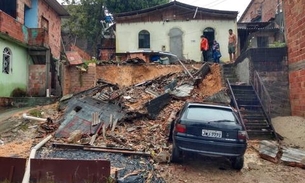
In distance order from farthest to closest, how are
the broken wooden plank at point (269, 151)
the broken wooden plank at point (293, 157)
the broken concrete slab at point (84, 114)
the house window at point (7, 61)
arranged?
the house window at point (7, 61) → the broken concrete slab at point (84, 114) → the broken wooden plank at point (269, 151) → the broken wooden plank at point (293, 157)

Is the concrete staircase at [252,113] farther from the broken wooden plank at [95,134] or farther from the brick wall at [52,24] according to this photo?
the brick wall at [52,24]

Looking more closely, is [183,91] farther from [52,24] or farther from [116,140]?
[52,24]

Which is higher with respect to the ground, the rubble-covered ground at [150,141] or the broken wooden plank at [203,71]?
the broken wooden plank at [203,71]

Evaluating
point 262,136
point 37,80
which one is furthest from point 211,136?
point 37,80

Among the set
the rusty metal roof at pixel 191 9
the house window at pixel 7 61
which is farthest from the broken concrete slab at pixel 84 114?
the rusty metal roof at pixel 191 9

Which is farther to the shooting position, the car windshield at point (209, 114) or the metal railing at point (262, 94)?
the metal railing at point (262, 94)

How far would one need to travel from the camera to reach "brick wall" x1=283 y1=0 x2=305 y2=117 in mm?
10680

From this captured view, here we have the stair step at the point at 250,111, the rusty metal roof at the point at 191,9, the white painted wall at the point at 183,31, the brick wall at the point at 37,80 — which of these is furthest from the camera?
the white painted wall at the point at 183,31

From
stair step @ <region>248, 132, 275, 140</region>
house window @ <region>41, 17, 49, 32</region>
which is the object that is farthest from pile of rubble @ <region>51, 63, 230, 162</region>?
house window @ <region>41, 17, 49, 32</region>

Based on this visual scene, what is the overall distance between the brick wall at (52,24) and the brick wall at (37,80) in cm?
328

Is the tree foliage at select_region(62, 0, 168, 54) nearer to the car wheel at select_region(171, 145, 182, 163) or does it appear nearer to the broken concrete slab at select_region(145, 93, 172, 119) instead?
the broken concrete slab at select_region(145, 93, 172, 119)

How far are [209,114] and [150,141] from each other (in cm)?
298

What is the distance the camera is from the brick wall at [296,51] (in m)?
10.7

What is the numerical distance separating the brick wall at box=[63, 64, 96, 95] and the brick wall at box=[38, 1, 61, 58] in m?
4.78
